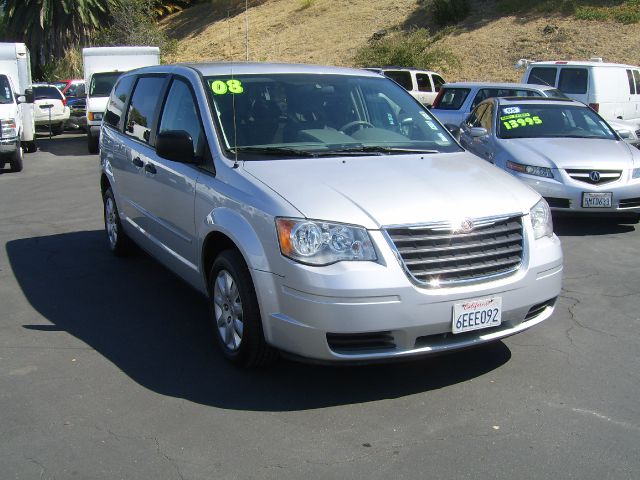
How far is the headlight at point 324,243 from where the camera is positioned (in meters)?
4.05

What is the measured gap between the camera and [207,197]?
4902 millimetres

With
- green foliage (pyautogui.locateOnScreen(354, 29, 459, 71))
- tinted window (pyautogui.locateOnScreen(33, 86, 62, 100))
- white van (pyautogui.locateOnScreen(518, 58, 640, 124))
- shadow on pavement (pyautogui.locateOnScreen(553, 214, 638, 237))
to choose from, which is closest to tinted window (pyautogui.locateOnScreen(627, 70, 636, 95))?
white van (pyautogui.locateOnScreen(518, 58, 640, 124))

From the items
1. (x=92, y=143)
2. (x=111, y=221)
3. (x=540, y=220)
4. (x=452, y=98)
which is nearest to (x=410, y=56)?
(x=92, y=143)

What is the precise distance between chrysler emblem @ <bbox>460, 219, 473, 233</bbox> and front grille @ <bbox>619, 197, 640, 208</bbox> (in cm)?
514

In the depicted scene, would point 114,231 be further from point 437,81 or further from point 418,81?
point 437,81

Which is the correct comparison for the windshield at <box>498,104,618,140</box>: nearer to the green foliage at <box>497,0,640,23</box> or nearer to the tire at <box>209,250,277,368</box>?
the tire at <box>209,250,277,368</box>

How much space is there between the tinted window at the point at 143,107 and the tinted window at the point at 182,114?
0.28m

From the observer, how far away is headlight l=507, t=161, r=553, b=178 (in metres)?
8.85

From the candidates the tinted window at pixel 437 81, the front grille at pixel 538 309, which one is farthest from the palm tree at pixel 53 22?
the front grille at pixel 538 309

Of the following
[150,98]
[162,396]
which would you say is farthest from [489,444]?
[150,98]

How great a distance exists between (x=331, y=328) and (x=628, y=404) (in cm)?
175

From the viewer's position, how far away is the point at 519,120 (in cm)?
1012

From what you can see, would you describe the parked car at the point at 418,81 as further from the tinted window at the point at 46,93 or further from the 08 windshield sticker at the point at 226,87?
the 08 windshield sticker at the point at 226,87

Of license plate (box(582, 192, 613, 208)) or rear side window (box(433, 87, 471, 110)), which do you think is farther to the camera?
rear side window (box(433, 87, 471, 110))
